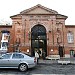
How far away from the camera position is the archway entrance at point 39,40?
36.2 meters

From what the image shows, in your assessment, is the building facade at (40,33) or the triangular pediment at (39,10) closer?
the building facade at (40,33)

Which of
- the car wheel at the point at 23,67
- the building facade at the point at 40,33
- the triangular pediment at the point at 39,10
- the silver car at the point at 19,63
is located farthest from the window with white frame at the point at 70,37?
the car wheel at the point at 23,67

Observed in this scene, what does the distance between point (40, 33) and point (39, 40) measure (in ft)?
4.67

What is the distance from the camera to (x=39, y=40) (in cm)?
3619

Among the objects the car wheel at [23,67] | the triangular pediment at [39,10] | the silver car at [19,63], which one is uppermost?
the triangular pediment at [39,10]

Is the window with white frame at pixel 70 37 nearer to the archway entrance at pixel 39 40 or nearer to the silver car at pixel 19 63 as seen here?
the archway entrance at pixel 39 40

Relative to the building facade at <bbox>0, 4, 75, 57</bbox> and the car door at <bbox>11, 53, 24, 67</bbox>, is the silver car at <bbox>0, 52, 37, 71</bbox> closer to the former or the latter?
the car door at <bbox>11, 53, 24, 67</bbox>

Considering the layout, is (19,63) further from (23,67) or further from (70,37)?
(70,37)

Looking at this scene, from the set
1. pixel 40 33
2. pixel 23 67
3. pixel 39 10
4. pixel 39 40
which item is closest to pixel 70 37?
pixel 40 33

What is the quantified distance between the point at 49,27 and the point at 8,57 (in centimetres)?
2015

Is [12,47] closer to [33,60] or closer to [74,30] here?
[74,30]

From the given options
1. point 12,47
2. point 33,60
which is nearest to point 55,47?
point 12,47

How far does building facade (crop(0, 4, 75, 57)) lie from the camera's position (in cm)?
3591

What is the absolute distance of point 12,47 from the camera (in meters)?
36.7
